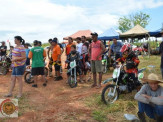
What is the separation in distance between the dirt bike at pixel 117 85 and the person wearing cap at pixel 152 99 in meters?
1.33

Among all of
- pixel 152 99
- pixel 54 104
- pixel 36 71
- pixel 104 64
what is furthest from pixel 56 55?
pixel 152 99

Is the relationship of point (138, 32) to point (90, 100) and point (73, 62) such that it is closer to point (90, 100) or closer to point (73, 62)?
point (73, 62)

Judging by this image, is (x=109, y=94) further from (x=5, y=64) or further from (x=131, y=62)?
(x=5, y=64)

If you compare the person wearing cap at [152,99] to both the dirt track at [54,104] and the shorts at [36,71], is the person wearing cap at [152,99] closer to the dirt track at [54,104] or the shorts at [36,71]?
the dirt track at [54,104]

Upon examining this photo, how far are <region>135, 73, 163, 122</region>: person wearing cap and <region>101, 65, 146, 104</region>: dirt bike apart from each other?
1.33 meters

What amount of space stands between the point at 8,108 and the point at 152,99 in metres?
2.96

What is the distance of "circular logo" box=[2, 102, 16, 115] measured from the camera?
399 centimetres

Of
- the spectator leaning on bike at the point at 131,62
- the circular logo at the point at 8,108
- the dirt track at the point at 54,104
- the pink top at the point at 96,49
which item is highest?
the pink top at the point at 96,49

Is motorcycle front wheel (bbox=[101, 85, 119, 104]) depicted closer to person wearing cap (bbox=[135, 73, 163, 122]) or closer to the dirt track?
the dirt track

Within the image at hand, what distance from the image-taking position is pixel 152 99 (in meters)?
3.35

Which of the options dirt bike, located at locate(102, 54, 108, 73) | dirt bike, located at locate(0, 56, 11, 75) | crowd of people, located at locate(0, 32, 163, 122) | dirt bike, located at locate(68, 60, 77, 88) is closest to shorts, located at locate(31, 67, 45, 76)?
crowd of people, located at locate(0, 32, 163, 122)

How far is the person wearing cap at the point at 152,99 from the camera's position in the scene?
3.34 meters

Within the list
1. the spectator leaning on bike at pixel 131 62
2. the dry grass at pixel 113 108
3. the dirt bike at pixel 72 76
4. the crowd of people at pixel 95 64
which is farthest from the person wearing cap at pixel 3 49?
the spectator leaning on bike at pixel 131 62

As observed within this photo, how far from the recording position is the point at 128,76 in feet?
17.3
